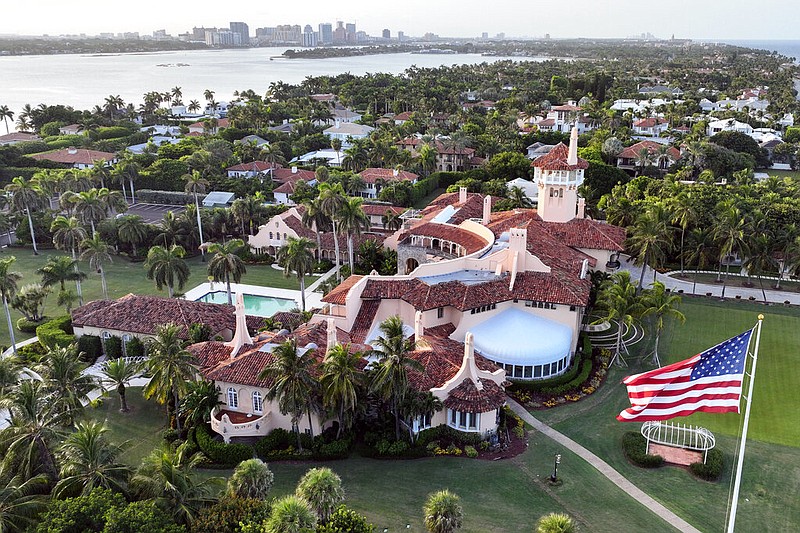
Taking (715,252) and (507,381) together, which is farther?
(715,252)

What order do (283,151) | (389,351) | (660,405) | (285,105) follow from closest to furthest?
(660,405) < (389,351) < (283,151) < (285,105)

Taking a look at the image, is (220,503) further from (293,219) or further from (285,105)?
(285,105)

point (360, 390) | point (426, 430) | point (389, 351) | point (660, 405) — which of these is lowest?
point (426, 430)

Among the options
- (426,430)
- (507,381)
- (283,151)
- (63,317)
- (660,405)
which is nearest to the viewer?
(660,405)

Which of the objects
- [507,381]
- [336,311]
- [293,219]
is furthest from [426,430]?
[293,219]

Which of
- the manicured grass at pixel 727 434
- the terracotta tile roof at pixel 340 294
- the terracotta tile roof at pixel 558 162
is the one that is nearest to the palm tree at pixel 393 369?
the terracotta tile roof at pixel 340 294

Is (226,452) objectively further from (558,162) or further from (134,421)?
(558,162)
